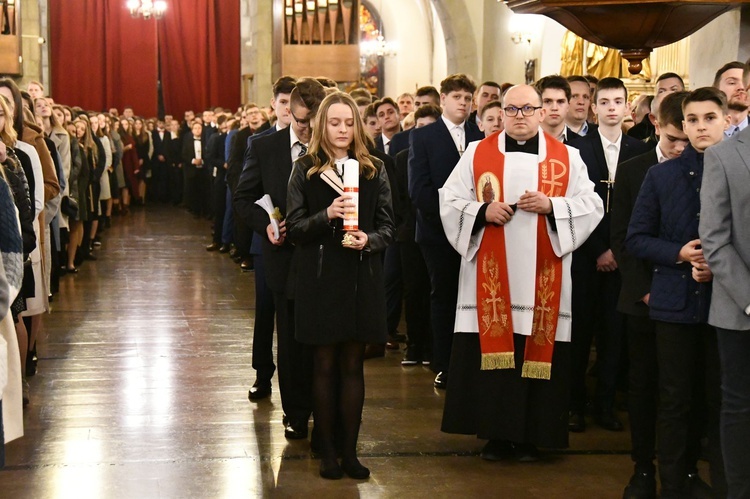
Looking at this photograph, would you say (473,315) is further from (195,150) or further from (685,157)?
(195,150)

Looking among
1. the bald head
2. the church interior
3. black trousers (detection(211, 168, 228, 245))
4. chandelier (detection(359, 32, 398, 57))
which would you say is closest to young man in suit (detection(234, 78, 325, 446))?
the church interior

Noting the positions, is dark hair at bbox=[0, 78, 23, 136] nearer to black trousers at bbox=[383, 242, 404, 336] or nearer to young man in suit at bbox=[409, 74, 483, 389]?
young man in suit at bbox=[409, 74, 483, 389]

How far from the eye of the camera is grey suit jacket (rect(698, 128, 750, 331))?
348cm

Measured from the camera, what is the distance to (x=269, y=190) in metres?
5.20

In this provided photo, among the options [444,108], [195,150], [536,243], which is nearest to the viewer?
[536,243]

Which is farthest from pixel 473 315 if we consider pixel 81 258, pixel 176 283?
pixel 81 258

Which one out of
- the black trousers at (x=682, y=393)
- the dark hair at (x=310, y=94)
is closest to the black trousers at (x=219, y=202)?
the dark hair at (x=310, y=94)

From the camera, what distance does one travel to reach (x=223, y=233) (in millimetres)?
12500

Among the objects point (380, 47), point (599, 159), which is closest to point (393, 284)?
point (599, 159)

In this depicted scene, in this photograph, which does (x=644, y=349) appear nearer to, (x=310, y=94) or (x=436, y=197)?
(x=310, y=94)

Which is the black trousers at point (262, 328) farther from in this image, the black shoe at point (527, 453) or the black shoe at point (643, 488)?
the black shoe at point (643, 488)

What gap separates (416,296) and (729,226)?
370 cm

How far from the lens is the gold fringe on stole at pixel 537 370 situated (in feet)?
15.7

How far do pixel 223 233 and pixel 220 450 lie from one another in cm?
764
